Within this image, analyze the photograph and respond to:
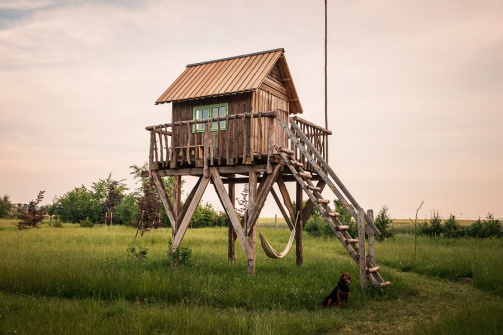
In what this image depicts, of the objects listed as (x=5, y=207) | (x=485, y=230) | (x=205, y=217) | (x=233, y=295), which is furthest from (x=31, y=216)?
(x=485, y=230)

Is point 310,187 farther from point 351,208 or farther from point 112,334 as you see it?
point 112,334

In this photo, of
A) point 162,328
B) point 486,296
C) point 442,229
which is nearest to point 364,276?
point 486,296

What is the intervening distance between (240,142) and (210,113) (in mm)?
2219

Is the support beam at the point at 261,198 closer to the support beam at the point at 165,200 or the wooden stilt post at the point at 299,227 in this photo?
the wooden stilt post at the point at 299,227

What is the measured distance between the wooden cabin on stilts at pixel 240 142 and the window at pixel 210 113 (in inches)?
1.6

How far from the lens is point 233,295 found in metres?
Result: 11.7

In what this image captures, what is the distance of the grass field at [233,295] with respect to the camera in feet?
28.7

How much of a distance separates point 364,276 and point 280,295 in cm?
257

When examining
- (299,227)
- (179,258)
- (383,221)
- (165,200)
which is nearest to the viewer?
(179,258)

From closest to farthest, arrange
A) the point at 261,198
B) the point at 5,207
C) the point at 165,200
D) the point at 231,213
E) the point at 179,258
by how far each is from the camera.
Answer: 1. the point at 261,198
2. the point at 231,213
3. the point at 179,258
4. the point at 165,200
5. the point at 5,207

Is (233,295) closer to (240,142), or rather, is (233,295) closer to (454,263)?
(240,142)

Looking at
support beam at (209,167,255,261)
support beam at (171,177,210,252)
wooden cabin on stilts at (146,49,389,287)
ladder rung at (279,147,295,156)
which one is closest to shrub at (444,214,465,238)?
wooden cabin on stilts at (146,49,389,287)

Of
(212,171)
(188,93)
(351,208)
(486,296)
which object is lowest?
(486,296)

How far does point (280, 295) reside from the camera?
11.7m
